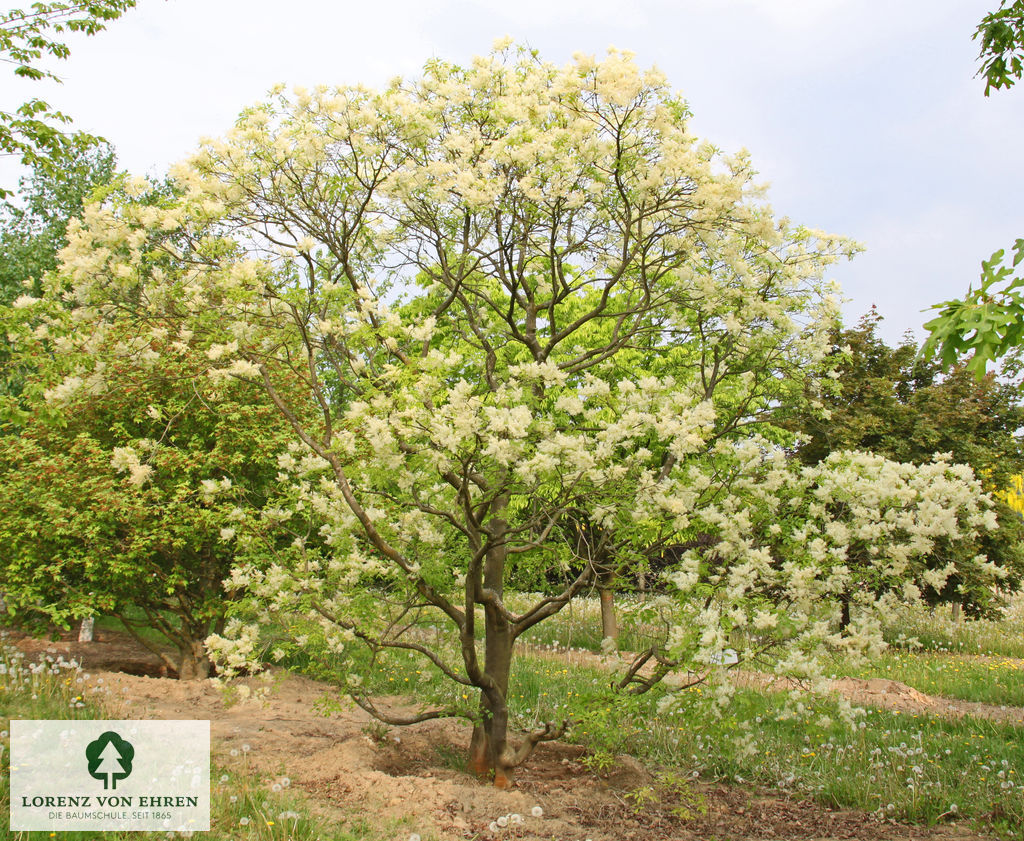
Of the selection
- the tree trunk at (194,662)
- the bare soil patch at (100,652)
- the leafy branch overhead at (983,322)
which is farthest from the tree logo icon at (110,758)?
the leafy branch overhead at (983,322)

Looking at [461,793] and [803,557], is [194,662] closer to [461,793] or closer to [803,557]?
[461,793]

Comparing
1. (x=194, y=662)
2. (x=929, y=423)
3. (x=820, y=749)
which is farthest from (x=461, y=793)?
(x=929, y=423)

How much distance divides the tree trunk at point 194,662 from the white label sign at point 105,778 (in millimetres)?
3157

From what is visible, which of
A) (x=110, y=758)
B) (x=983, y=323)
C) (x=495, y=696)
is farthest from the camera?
(x=495, y=696)

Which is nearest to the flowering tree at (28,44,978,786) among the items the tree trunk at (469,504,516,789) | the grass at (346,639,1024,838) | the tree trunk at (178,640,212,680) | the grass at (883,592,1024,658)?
the tree trunk at (469,504,516,789)

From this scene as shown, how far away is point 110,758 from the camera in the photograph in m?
5.23

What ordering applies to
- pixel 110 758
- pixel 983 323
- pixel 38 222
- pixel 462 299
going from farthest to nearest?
pixel 38 222, pixel 462 299, pixel 110 758, pixel 983 323

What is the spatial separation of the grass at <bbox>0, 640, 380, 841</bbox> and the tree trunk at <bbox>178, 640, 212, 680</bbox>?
221 centimetres

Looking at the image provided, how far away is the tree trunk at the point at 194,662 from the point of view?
902cm

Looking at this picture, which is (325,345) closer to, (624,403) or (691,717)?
(624,403)

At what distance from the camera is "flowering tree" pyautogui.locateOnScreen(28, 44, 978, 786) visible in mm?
5043

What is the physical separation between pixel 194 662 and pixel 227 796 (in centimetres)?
464

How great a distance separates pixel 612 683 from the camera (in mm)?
5617

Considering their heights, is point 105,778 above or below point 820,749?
above
